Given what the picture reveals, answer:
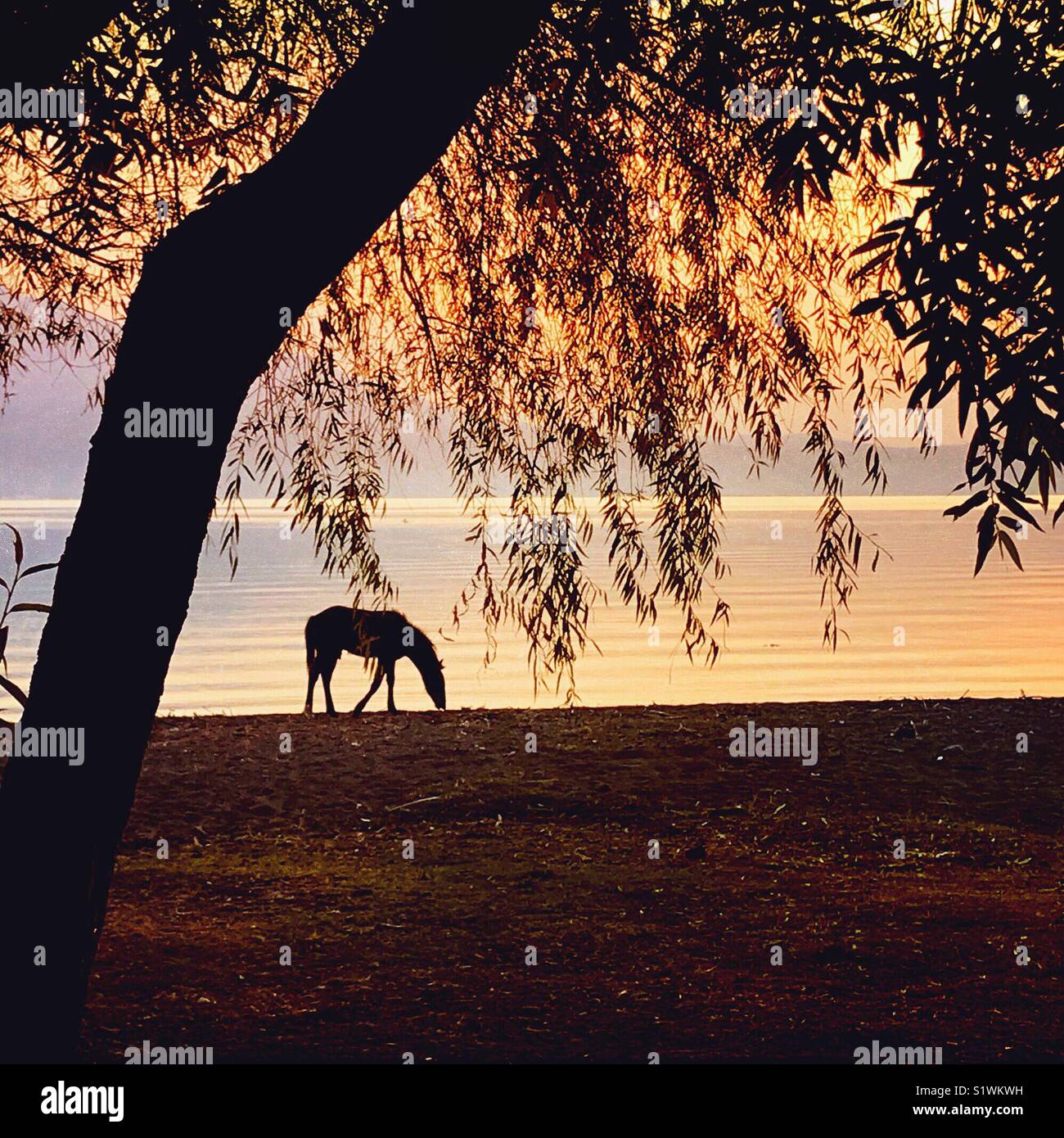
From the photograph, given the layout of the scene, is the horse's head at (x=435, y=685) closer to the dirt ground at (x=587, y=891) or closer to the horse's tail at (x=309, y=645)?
the horse's tail at (x=309, y=645)

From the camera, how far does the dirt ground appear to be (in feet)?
14.8

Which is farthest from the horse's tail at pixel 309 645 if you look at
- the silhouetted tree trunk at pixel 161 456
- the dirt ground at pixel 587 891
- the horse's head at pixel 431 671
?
the silhouetted tree trunk at pixel 161 456

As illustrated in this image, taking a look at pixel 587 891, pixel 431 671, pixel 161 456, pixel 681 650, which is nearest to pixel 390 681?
pixel 431 671

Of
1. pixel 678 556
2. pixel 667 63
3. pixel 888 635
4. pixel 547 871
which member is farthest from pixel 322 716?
pixel 888 635

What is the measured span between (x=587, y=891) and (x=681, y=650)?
1656 centimetres

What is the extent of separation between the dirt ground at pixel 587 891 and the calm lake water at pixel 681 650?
128 centimetres

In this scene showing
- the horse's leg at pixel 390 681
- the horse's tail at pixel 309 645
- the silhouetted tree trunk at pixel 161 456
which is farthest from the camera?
the horse's tail at pixel 309 645

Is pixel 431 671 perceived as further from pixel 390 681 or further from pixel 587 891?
pixel 587 891

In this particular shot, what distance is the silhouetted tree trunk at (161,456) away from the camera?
3096 mm

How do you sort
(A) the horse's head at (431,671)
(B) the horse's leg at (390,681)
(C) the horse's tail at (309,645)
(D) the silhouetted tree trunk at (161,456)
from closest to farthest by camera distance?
(D) the silhouetted tree trunk at (161,456)
(B) the horse's leg at (390,681)
(C) the horse's tail at (309,645)
(A) the horse's head at (431,671)

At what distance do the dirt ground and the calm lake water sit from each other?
50.2 inches

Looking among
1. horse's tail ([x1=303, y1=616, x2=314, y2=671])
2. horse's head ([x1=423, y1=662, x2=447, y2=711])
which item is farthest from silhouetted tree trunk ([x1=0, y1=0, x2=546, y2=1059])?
horse's head ([x1=423, y1=662, x2=447, y2=711])

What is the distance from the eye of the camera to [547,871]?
6.52 meters

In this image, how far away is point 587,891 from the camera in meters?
6.18
